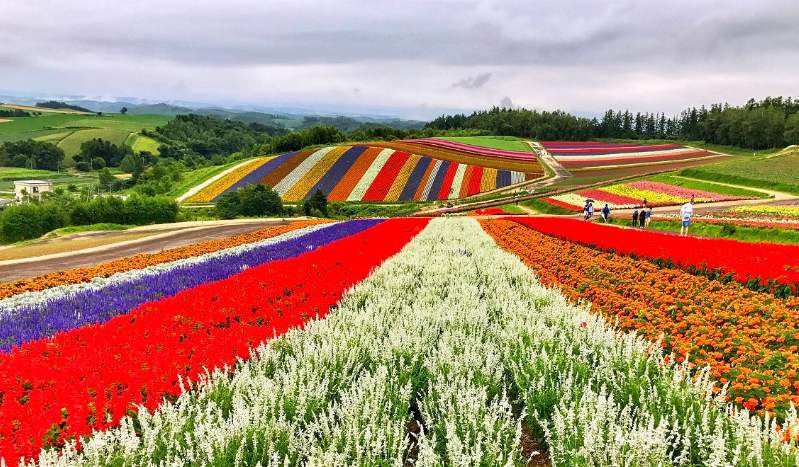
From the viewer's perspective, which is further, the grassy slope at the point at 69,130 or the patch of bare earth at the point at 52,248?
the grassy slope at the point at 69,130

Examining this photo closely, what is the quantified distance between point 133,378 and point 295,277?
19.4ft

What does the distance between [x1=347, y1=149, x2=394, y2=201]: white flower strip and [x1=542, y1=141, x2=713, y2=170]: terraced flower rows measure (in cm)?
3240

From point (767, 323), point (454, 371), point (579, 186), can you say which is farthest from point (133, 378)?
point (579, 186)

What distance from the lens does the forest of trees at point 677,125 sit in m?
101

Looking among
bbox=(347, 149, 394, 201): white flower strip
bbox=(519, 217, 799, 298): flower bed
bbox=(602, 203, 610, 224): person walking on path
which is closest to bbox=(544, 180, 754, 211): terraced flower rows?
bbox=(602, 203, 610, 224): person walking on path

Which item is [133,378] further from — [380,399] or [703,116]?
[703,116]

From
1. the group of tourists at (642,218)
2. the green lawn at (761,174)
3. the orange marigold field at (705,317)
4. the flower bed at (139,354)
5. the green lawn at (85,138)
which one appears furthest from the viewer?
the green lawn at (85,138)

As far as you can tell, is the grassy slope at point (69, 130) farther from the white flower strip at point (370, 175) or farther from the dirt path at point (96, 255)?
the dirt path at point (96, 255)

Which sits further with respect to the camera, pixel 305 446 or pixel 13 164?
pixel 13 164

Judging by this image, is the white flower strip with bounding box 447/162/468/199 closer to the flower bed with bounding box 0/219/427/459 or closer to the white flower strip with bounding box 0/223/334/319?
the white flower strip with bounding box 0/223/334/319

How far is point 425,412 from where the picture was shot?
4758 mm

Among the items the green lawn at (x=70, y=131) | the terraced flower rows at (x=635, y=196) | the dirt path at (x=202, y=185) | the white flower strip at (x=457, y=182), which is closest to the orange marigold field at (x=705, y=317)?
the terraced flower rows at (x=635, y=196)

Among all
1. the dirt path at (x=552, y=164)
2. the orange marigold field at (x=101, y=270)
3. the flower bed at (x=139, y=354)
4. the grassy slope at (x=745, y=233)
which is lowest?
the orange marigold field at (x=101, y=270)

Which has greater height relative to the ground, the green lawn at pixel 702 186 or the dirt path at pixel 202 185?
the green lawn at pixel 702 186
